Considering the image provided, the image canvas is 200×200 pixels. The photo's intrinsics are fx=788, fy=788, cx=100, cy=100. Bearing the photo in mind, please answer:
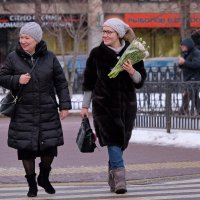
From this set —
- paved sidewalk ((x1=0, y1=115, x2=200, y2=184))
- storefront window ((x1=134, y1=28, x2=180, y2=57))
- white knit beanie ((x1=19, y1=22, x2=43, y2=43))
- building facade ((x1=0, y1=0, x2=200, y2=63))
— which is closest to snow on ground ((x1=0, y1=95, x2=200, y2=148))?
paved sidewalk ((x1=0, y1=115, x2=200, y2=184))

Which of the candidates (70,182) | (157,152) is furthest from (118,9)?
(70,182)

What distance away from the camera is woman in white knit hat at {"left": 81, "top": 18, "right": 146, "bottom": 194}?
28.1ft

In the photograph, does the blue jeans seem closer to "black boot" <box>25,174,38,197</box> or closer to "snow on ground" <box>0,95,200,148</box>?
"black boot" <box>25,174,38,197</box>

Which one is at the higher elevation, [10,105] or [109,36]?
[109,36]

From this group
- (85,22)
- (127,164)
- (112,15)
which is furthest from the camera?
(112,15)

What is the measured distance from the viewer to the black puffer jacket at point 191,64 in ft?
51.0

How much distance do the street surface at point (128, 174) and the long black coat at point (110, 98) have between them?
0.69 meters

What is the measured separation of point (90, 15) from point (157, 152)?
17.5m

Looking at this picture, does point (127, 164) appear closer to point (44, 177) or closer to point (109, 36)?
point (44, 177)

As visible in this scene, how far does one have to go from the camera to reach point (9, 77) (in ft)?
26.9

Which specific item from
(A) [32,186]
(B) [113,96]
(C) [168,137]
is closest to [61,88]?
(B) [113,96]

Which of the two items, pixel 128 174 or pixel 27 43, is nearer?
pixel 27 43

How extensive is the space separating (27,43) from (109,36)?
92 cm

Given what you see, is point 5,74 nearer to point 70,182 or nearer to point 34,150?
point 34,150
